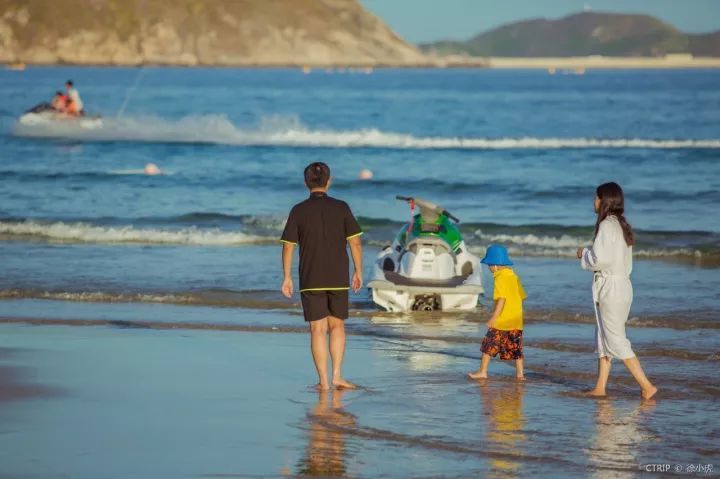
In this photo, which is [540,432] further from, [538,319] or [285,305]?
[285,305]

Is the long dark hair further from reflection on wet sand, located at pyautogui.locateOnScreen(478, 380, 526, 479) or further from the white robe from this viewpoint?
reflection on wet sand, located at pyautogui.locateOnScreen(478, 380, 526, 479)

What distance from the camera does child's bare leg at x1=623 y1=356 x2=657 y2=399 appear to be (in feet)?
31.7

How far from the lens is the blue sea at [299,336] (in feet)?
26.9

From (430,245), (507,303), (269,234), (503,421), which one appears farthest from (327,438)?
(269,234)

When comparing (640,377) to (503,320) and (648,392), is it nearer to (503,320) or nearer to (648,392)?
(648,392)

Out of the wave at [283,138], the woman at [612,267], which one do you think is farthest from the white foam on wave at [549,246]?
the wave at [283,138]

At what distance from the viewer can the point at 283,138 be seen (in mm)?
55312

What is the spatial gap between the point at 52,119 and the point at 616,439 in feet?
153

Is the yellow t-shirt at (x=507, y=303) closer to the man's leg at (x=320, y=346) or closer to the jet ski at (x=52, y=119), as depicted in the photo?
the man's leg at (x=320, y=346)

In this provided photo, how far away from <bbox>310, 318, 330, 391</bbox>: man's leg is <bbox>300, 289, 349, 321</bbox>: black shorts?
7 centimetres

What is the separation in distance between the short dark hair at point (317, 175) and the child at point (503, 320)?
155 cm

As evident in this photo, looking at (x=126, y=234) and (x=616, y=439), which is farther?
(x=126, y=234)

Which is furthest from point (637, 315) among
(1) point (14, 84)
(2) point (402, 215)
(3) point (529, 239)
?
(1) point (14, 84)

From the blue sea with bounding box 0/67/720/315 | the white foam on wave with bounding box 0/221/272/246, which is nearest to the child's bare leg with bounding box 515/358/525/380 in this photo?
the blue sea with bounding box 0/67/720/315
